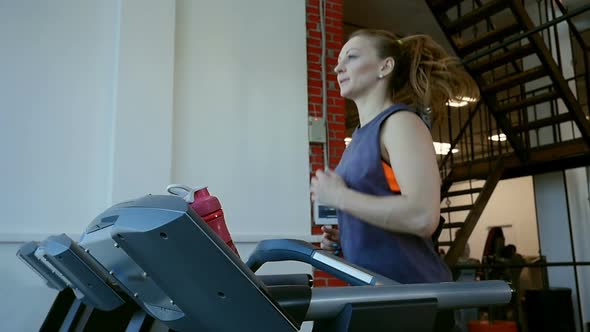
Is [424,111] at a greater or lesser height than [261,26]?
lesser

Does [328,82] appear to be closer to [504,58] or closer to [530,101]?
[504,58]

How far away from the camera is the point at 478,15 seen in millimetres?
5176

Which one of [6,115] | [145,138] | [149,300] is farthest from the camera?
[145,138]

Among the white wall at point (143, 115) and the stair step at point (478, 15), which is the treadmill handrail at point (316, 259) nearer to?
the white wall at point (143, 115)

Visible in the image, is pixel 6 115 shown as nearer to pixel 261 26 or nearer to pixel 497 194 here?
pixel 261 26

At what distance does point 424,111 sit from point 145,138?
2.03 metres

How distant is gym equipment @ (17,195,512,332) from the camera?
2.05ft

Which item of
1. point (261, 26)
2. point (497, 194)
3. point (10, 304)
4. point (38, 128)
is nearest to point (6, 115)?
point (38, 128)

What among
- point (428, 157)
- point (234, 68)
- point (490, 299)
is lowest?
point (490, 299)

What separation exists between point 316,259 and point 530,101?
4957 millimetres

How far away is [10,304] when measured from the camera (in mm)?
2654

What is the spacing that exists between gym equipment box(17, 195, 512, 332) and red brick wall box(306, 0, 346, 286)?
2.52 metres

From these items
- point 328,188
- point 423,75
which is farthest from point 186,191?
point 423,75

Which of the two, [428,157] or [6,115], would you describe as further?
[6,115]
